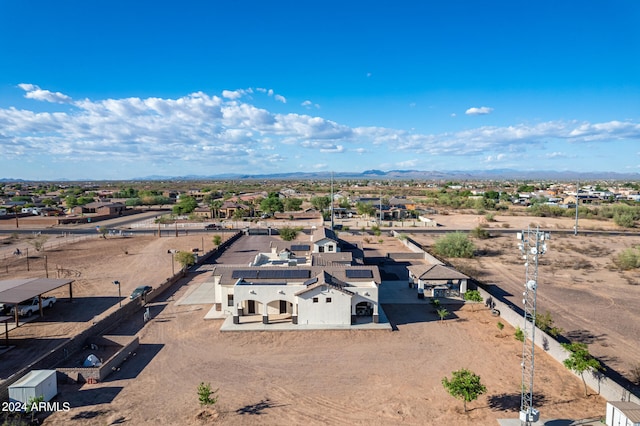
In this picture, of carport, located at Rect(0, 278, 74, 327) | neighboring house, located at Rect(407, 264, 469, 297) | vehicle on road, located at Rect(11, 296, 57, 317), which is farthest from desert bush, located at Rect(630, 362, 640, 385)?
vehicle on road, located at Rect(11, 296, 57, 317)

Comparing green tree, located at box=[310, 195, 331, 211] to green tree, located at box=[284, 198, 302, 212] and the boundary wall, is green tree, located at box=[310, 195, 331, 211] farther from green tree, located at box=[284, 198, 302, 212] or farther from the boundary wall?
the boundary wall

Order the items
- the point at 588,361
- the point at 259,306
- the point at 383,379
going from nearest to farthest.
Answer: the point at 588,361
the point at 383,379
the point at 259,306

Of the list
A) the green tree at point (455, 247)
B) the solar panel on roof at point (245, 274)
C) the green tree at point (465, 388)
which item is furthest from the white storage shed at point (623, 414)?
the green tree at point (455, 247)

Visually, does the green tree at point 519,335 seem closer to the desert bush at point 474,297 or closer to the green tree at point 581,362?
the green tree at point 581,362

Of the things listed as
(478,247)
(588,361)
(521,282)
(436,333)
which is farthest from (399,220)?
(588,361)

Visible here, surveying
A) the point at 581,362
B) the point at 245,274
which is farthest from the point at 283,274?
the point at 581,362

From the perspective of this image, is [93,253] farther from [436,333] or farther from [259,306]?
[436,333]

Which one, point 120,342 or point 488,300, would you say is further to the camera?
point 488,300
